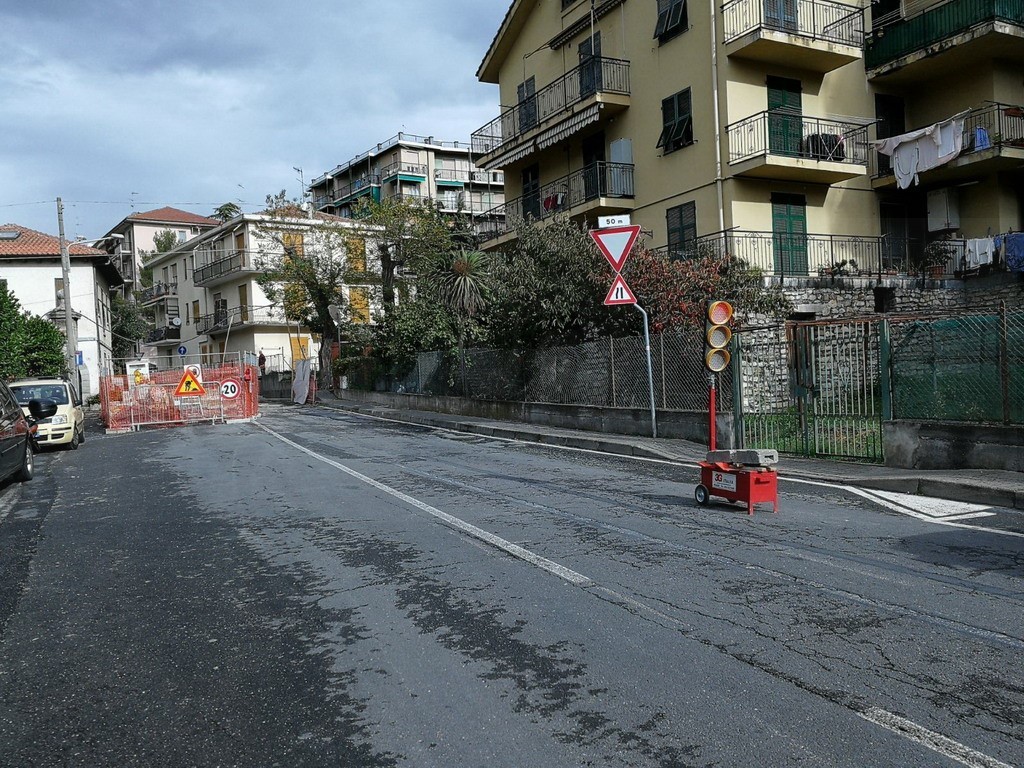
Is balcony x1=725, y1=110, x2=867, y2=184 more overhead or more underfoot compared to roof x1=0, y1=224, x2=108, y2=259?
more underfoot

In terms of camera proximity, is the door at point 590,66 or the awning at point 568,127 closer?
the awning at point 568,127

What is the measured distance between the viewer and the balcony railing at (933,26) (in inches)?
810

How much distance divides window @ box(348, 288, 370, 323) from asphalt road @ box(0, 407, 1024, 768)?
2866 centimetres

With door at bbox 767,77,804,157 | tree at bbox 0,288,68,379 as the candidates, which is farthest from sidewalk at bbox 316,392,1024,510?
tree at bbox 0,288,68,379

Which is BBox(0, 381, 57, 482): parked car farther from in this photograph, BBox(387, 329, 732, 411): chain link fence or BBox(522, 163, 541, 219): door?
BBox(522, 163, 541, 219): door

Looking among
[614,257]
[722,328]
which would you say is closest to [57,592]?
[722,328]

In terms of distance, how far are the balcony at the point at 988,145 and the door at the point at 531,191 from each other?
493 inches

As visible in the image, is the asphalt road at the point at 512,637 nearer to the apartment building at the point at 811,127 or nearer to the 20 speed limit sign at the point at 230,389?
the apartment building at the point at 811,127

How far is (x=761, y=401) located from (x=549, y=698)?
981 centimetres

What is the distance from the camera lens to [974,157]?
20.9m

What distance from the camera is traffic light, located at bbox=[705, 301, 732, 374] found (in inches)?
338

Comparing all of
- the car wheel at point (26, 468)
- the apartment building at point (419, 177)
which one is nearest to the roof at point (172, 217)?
the apartment building at point (419, 177)

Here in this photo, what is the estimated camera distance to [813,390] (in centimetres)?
1173

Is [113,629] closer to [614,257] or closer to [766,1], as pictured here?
[614,257]
